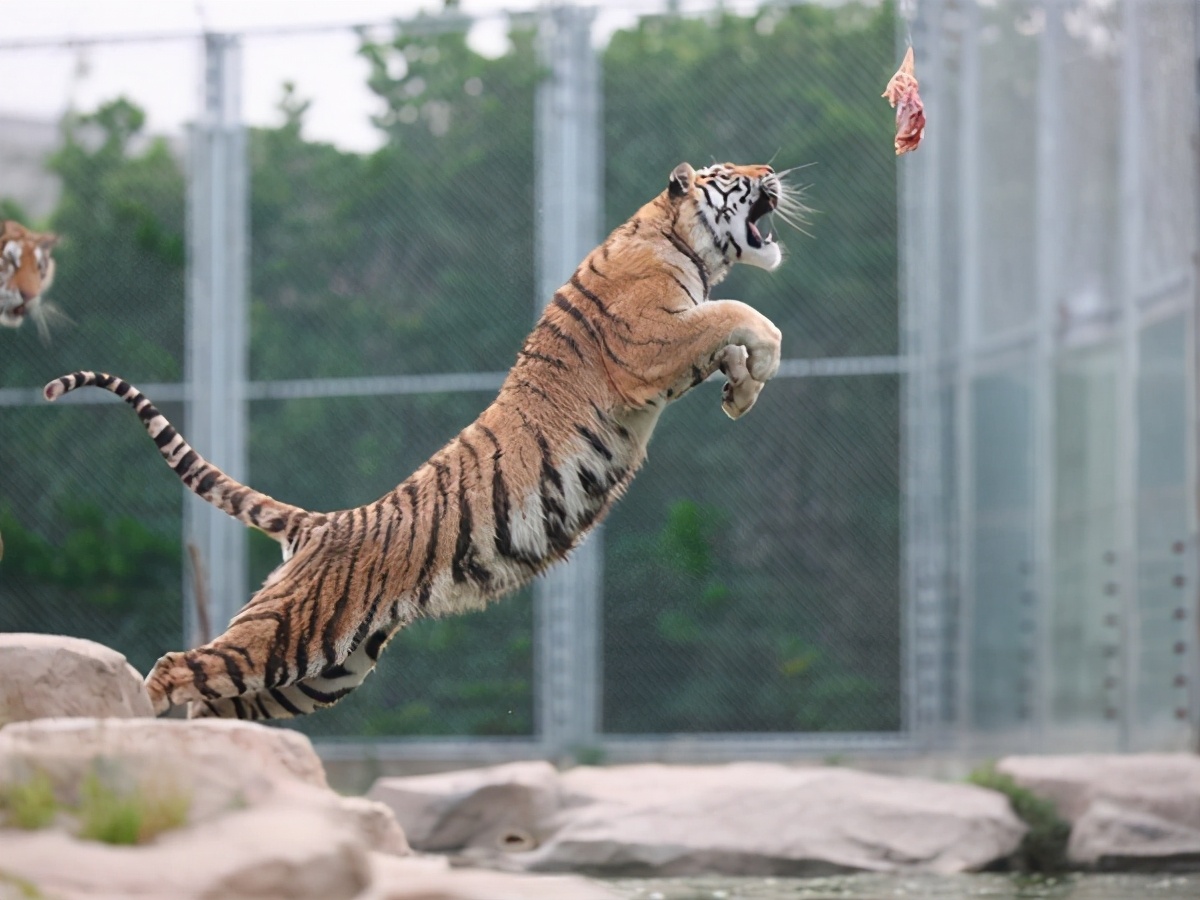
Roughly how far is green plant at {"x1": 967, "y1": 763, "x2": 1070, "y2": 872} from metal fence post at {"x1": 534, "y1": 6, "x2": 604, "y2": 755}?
2244mm

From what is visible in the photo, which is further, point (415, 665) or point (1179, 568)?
point (415, 665)

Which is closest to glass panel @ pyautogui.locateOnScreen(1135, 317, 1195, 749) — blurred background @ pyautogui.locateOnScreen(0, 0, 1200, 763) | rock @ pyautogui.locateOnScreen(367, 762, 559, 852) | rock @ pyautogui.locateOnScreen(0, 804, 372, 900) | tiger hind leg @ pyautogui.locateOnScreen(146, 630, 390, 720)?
blurred background @ pyautogui.locateOnScreen(0, 0, 1200, 763)

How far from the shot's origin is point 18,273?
502 cm

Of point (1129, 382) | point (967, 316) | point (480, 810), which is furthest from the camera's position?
point (967, 316)

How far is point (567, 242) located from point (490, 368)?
0.76 m

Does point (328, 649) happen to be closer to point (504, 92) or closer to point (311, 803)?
point (311, 803)

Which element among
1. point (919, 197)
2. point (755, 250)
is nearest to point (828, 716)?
point (919, 197)

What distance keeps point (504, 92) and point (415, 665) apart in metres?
2.97

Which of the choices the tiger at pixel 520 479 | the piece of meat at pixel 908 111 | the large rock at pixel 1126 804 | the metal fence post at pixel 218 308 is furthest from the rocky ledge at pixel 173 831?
the metal fence post at pixel 218 308

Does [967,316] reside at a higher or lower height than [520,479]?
higher

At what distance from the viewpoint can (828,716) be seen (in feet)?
27.6

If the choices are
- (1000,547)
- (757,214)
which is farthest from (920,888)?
(757,214)

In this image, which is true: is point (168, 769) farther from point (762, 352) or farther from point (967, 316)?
point (967, 316)

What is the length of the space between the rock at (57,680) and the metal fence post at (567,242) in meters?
4.51
